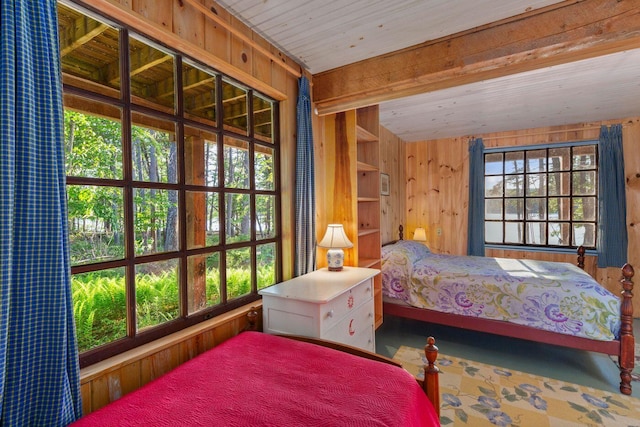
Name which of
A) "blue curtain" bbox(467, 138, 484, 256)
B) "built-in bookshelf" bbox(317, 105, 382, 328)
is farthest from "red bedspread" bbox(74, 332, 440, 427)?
"blue curtain" bbox(467, 138, 484, 256)

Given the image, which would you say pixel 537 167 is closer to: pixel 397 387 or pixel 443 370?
pixel 443 370

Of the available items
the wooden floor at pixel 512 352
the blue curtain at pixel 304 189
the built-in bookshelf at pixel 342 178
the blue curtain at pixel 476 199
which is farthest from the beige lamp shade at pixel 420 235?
the blue curtain at pixel 304 189

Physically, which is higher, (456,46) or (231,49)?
(456,46)

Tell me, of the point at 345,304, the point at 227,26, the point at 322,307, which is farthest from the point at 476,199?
the point at 227,26

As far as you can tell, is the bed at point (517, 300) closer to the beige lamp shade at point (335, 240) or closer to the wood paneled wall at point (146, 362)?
the beige lamp shade at point (335, 240)

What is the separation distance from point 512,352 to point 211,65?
11.0 feet

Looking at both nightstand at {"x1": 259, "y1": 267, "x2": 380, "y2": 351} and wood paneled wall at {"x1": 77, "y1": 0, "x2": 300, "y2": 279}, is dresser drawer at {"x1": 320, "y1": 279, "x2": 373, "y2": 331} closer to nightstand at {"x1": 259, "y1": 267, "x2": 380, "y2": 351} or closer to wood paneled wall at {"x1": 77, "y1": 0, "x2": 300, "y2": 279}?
nightstand at {"x1": 259, "y1": 267, "x2": 380, "y2": 351}

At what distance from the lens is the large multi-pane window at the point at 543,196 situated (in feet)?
12.6

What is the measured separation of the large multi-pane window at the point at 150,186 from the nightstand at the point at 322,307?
0.28 meters

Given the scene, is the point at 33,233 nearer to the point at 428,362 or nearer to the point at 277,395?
the point at 277,395

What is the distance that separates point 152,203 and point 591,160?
16.2 ft

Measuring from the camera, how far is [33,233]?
36.9 inches

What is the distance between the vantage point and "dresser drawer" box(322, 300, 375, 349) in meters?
1.83

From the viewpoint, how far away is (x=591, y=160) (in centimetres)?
380
